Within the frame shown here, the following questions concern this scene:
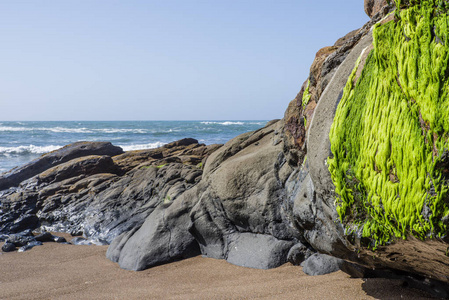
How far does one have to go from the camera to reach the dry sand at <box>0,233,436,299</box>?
11.9 feet

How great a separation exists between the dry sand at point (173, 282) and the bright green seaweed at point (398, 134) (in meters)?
0.88

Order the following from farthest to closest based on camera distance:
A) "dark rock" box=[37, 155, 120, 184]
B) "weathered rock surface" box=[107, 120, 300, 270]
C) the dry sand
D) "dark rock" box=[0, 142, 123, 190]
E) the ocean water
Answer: the ocean water
"dark rock" box=[0, 142, 123, 190]
"dark rock" box=[37, 155, 120, 184]
"weathered rock surface" box=[107, 120, 300, 270]
the dry sand

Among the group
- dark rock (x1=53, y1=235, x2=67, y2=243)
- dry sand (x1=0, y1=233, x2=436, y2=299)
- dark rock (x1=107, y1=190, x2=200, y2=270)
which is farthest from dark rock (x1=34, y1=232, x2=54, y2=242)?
dark rock (x1=107, y1=190, x2=200, y2=270)

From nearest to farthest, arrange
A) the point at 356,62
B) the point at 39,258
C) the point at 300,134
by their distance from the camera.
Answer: the point at 356,62 < the point at 300,134 < the point at 39,258

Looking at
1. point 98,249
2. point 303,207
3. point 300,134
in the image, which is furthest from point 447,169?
point 98,249

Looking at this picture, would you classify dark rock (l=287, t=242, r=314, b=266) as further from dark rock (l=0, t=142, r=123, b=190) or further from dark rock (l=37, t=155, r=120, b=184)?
dark rock (l=0, t=142, r=123, b=190)

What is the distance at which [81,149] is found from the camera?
14133mm

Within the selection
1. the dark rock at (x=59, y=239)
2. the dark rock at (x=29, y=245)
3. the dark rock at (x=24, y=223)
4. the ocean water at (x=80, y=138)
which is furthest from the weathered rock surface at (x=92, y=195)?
the ocean water at (x=80, y=138)

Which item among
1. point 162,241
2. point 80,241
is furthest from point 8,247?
point 162,241

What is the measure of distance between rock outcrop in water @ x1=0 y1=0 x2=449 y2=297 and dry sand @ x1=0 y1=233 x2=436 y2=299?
0.66 ft

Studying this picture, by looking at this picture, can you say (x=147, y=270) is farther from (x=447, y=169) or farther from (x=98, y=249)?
(x=447, y=169)

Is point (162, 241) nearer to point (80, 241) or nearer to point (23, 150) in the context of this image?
point (80, 241)

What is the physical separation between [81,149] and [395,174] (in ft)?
42.9

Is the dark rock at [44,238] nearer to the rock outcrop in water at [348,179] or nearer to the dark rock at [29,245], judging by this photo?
the dark rock at [29,245]
